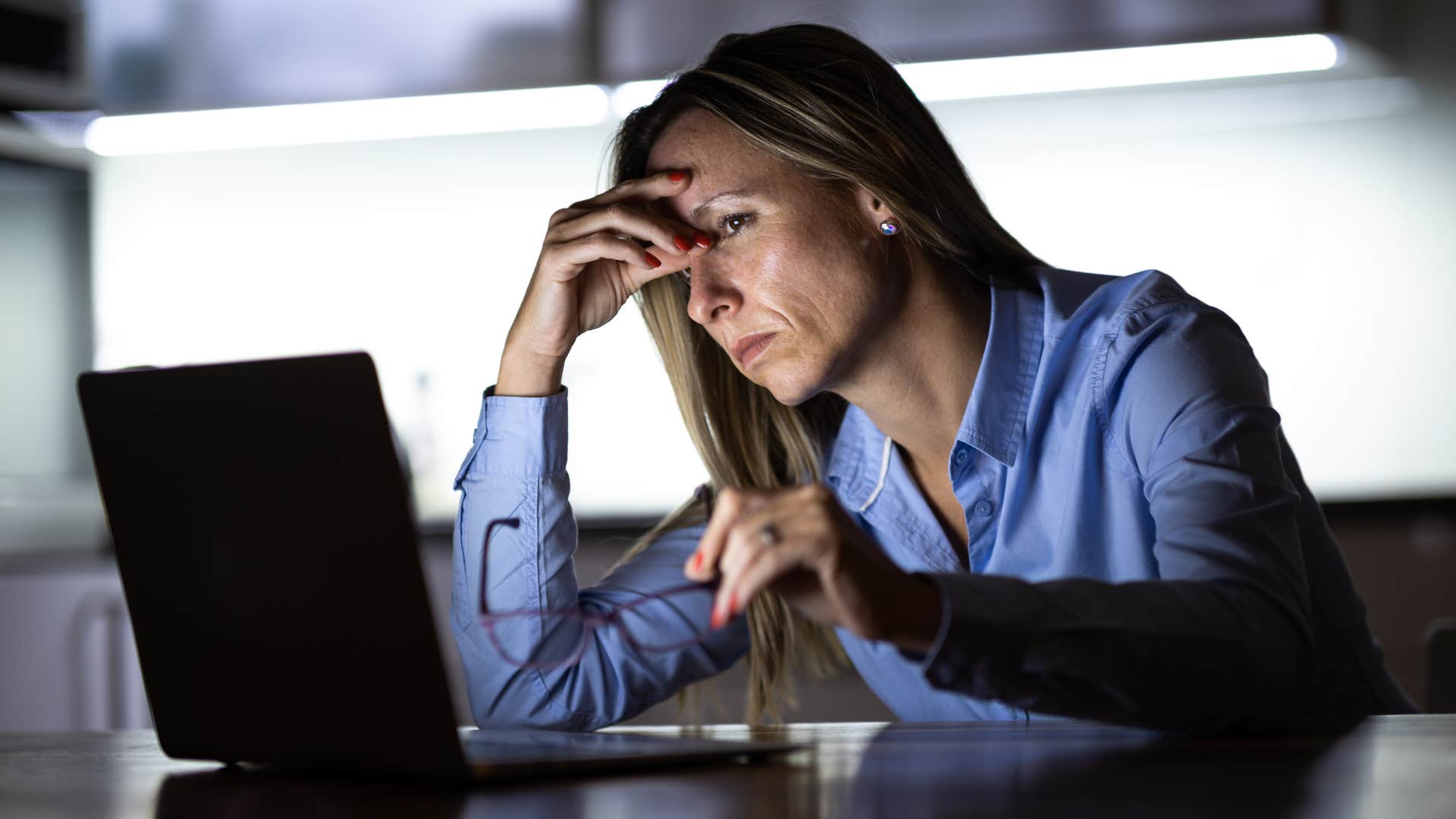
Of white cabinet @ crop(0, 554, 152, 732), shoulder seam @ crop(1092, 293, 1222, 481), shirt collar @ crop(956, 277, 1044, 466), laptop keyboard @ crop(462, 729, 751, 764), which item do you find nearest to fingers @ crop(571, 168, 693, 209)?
shirt collar @ crop(956, 277, 1044, 466)

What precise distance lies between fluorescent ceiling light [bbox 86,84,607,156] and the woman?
4.07 ft

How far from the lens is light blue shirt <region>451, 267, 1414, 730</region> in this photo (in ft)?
2.59

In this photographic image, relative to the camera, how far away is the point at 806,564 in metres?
0.69

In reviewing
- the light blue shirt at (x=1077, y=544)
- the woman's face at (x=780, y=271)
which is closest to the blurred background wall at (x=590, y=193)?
the woman's face at (x=780, y=271)

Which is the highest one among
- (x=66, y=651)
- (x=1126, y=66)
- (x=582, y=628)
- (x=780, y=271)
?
(x=1126, y=66)

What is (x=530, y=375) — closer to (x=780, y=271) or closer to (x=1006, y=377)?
(x=780, y=271)

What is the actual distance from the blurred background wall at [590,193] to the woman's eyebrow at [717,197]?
1.16 meters

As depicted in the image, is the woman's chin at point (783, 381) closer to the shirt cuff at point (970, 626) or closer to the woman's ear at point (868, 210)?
the woman's ear at point (868, 210)

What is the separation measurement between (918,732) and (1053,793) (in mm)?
325

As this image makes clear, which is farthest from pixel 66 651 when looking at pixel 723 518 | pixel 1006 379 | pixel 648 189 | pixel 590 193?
pixel 723 518

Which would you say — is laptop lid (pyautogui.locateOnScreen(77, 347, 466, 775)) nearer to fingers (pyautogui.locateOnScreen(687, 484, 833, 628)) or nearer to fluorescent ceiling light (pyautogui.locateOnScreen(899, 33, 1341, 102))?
fingers (pyautogui.locateOnScreen(687, 484, 833, 628))

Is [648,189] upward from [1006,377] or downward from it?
upward

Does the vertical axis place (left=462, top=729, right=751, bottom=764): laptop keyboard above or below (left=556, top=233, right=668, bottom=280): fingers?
below

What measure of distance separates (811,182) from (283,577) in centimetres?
75
